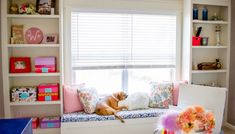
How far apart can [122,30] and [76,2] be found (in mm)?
805

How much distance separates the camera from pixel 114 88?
3703 mm

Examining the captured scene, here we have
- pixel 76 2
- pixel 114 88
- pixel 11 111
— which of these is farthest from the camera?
pixel 114 88

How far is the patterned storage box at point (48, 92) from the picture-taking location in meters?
3.18

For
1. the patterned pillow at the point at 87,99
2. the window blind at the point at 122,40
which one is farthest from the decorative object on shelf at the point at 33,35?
the patterned pillow at the point at 87,99

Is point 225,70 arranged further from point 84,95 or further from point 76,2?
point 76,2

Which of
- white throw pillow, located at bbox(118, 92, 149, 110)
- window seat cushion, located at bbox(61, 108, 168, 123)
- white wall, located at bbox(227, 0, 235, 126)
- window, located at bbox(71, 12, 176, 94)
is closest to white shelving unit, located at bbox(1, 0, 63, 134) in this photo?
window seat cushion, located at bbox(61, 108, 168, 123)

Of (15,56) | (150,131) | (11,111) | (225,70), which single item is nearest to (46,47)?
(15,56)

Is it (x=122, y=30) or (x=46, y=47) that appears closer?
(x=46, y=47)

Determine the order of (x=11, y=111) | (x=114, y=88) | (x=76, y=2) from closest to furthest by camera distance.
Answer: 1. (x=11, y=111)
2. (x=76, y=2)
3. (x=114, y=88)

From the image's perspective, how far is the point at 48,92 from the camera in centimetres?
319

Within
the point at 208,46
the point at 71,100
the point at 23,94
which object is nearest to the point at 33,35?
the point at 23,94

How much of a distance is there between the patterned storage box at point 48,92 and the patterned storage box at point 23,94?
0.25 ft

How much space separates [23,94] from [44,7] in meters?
1.20

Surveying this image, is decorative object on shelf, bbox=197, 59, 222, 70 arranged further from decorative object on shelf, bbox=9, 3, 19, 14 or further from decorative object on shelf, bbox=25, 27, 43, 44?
decorative object on shelf, bbox=9, 3, 19, 14
